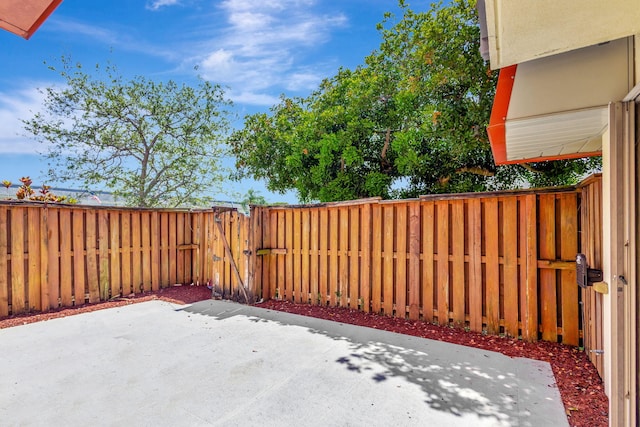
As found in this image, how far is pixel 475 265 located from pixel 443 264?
0.39m

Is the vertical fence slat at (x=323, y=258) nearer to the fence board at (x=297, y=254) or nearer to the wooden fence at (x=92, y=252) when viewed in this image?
the fence board at (x=297, y=254)

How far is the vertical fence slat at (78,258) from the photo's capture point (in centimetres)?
516

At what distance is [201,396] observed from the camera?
2.43 meters

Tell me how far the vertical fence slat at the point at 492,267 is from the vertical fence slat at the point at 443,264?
472 mm

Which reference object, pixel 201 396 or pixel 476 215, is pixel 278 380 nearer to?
pixel 201 396

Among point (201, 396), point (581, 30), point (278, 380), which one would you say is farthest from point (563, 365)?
point (201, 396)

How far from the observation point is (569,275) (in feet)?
10.9

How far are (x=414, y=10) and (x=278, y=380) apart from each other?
23.3 ft

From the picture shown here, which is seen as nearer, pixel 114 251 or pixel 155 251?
pixel 114 251

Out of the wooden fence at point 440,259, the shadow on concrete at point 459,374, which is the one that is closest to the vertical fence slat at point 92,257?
the wooden fence at point 440,259

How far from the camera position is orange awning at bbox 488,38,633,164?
1.75m

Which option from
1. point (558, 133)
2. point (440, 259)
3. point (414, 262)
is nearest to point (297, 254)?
point (414, 262)

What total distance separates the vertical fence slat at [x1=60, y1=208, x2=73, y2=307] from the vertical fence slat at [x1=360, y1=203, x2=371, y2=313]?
493cm

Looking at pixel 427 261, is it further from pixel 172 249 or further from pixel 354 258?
pixel 172 249
